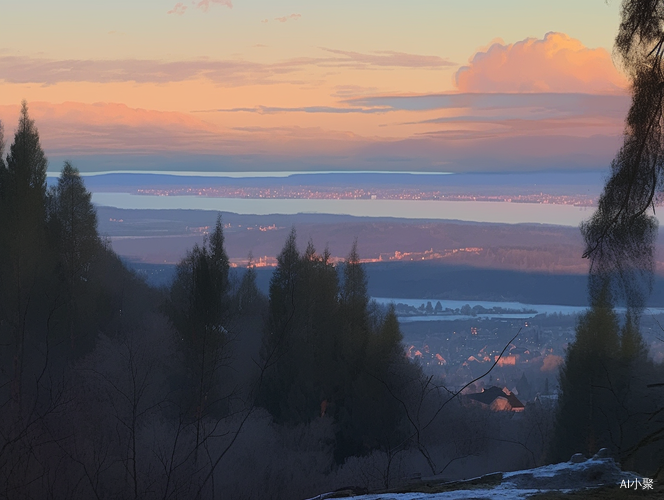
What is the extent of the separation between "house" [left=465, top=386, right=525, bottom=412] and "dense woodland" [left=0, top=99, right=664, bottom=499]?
740 cm

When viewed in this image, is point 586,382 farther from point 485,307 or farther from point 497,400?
point 485,307

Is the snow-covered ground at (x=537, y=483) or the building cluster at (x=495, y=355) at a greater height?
the snow-covered ground at (x=537, y=483)

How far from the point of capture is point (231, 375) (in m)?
34.6

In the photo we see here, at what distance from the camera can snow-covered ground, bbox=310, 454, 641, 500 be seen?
3.79m

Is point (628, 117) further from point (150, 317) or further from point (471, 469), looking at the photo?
point (150, 317)

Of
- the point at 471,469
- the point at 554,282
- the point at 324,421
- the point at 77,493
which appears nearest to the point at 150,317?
the point at 324,421

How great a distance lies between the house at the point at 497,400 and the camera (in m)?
48.9

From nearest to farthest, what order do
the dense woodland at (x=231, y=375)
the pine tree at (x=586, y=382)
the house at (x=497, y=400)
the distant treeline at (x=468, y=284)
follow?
the dense woodland at (x=231, y=375), the pine tree at (x=586, y=382), the house at (x=497, y=400), the distant treeline at (x=468, y=284)

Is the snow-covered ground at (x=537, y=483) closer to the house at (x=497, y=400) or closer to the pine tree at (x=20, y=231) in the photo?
the pine tree at (x=20, y=231)

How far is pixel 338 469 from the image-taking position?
2820cm

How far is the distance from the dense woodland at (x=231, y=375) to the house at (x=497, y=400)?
740cm

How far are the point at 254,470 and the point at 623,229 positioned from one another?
62.7ft

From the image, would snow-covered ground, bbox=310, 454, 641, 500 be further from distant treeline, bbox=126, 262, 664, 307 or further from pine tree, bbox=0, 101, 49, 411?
distant treeline, bbox=126, 262, 664, 307

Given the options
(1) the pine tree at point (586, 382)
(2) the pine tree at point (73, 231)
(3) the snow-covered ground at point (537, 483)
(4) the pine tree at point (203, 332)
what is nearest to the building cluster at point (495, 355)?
(1) the pine tree at point (586, 382)
